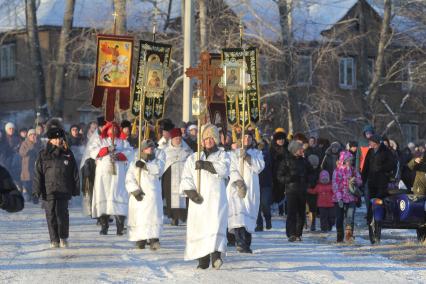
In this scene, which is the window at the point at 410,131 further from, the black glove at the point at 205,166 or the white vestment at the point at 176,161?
the black glove at the point at 205,166

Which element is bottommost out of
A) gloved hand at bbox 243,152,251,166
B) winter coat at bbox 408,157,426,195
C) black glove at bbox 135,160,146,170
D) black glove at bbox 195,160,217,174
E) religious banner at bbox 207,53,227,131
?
winter coat at bbox 408,157,426,195

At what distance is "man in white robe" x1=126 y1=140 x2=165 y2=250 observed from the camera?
1780cm

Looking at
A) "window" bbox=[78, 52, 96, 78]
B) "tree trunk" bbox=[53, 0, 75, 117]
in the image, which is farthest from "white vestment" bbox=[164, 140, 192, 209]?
"tree trunk" bbox=[53, 0, 75, 117]

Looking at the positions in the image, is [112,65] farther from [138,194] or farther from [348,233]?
[348,233]

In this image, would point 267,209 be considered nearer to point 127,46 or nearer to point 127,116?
point 127,46

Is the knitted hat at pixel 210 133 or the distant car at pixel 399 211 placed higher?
the knitted hat at pixel 210 133

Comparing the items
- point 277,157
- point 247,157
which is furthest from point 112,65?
point 247,157

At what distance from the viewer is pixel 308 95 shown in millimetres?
40188

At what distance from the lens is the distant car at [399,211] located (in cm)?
1878

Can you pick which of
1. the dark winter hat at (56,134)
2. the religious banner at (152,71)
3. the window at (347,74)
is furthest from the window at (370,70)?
the dark winter hat at (56,134)

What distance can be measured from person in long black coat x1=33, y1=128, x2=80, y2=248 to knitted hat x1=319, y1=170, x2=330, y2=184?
6.42 meters

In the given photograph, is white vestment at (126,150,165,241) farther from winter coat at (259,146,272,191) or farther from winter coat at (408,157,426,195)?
winter coat at (259,146,272,191)

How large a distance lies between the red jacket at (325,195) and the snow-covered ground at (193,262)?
4.68ft

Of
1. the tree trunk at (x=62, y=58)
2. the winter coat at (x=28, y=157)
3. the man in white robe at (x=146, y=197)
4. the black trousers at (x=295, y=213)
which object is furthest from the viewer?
the tree trunk at (x=62, y=58)
